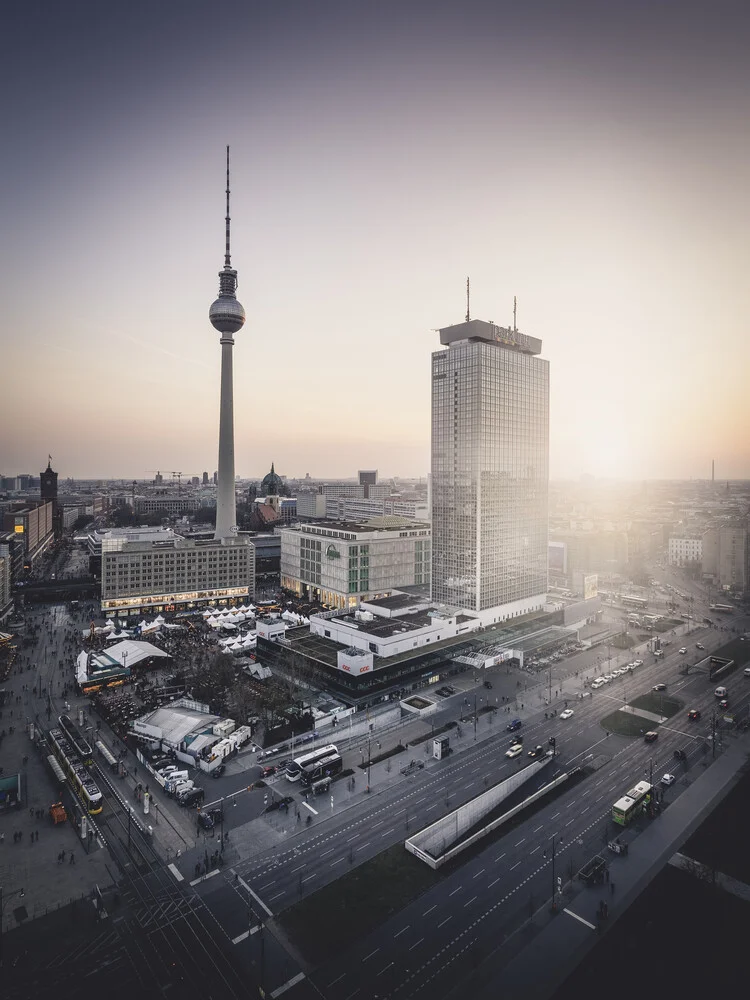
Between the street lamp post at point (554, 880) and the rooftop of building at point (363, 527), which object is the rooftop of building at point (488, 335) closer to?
the rooftop of building at point (363, 527)

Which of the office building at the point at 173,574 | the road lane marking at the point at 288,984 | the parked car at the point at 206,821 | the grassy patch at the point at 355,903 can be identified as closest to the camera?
the road lane marking at the point at 288,984

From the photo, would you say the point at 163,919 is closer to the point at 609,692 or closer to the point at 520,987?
the point at 520,987

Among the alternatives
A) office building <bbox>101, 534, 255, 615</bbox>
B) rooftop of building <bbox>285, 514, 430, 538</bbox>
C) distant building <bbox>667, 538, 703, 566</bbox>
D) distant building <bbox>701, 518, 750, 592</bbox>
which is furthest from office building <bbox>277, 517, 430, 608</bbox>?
distant building <bbox>667, 538, 703, 566</bbox>

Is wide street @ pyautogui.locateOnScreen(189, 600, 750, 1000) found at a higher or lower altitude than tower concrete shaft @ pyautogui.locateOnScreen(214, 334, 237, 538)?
lower

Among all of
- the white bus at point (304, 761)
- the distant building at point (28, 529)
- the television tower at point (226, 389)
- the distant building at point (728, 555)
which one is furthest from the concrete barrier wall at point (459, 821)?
the distant building at point (28, 529)

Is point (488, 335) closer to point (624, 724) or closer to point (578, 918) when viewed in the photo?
point (624, 724)

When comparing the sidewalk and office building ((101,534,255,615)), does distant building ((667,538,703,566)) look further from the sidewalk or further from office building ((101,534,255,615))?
office building ((101,534,255,615))
